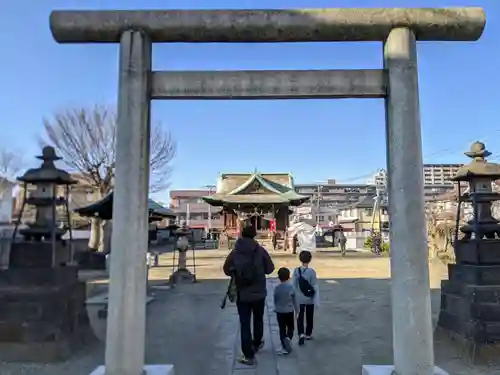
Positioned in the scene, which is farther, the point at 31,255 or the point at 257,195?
the point at 257,195

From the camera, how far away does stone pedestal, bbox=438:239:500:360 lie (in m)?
6.14

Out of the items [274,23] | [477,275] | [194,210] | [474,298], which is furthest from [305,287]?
[194,210]

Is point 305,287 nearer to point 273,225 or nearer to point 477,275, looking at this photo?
point 477,275

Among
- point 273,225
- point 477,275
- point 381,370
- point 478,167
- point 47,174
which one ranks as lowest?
point 381,370

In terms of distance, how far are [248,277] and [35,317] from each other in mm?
3246

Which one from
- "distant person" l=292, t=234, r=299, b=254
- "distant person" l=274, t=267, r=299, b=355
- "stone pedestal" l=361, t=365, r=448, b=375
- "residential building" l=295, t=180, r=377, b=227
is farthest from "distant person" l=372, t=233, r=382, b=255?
"residential building" l=295, t=180, r=377, b=227

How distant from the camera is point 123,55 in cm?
470

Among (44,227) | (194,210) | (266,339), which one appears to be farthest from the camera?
(194,210)

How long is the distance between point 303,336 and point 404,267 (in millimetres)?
2857

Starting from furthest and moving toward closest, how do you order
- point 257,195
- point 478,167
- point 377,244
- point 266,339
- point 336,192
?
1. point 336,192
2. point 257,195
3. point 377,244
4. point 478,167
5. point 266,339

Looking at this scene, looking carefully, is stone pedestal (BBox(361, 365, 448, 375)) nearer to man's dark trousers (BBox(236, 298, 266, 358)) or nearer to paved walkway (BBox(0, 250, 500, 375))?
paved walkway (BBox(0, 250, 500, 375))

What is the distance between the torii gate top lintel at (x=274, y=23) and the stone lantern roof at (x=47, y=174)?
2.83 m

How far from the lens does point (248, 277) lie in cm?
546

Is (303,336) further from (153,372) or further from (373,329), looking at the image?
(153,372)
